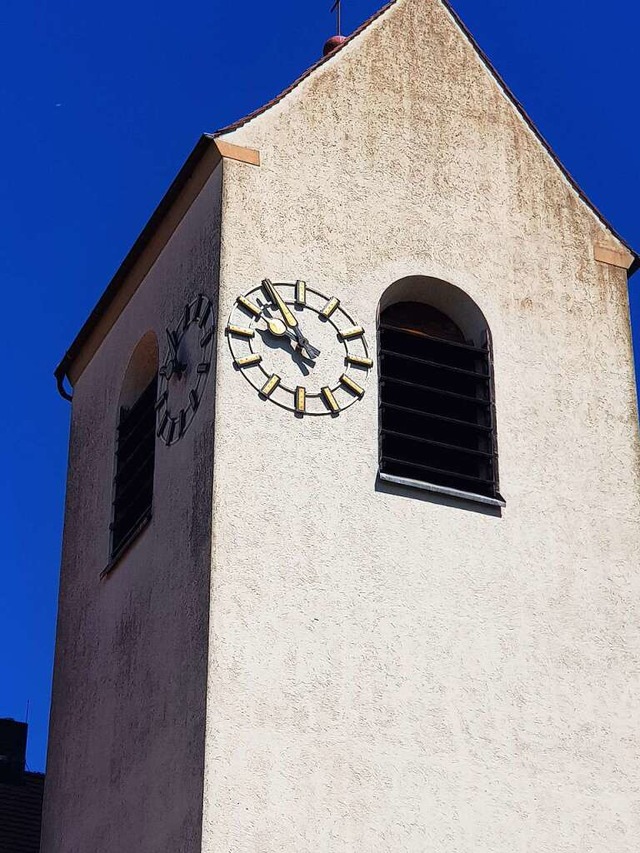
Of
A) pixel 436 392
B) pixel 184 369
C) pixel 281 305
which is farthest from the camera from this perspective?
pixel 436 392

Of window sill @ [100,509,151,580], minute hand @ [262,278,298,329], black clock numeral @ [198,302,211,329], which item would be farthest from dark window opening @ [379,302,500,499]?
window sill @ [100,509,151,580]

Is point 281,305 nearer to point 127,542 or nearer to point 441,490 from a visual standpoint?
point 441,490

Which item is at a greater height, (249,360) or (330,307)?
(330,307)

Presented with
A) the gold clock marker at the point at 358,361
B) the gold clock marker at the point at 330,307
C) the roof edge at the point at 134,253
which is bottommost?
the gold clock marker at the point at 358,361

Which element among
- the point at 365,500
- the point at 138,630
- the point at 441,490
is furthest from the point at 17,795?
the point at 441,490

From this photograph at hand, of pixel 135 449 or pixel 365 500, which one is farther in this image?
→ pixel 135 449

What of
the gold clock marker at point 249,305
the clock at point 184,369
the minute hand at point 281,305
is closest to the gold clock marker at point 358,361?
the minute hand at point 281,305

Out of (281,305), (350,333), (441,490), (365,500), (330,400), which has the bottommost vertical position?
(365,500)

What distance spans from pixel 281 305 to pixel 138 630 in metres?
2.85

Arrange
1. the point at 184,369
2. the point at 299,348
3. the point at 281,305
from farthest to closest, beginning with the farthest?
the point at 184,369
the point at 281,305
the point at 299,348

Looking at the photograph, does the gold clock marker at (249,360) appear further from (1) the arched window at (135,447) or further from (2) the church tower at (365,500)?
(1) the arched window at (135,447)

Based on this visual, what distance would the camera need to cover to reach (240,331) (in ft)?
62.1

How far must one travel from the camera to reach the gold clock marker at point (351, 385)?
19.1 metres

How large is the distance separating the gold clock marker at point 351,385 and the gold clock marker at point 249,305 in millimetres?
849
